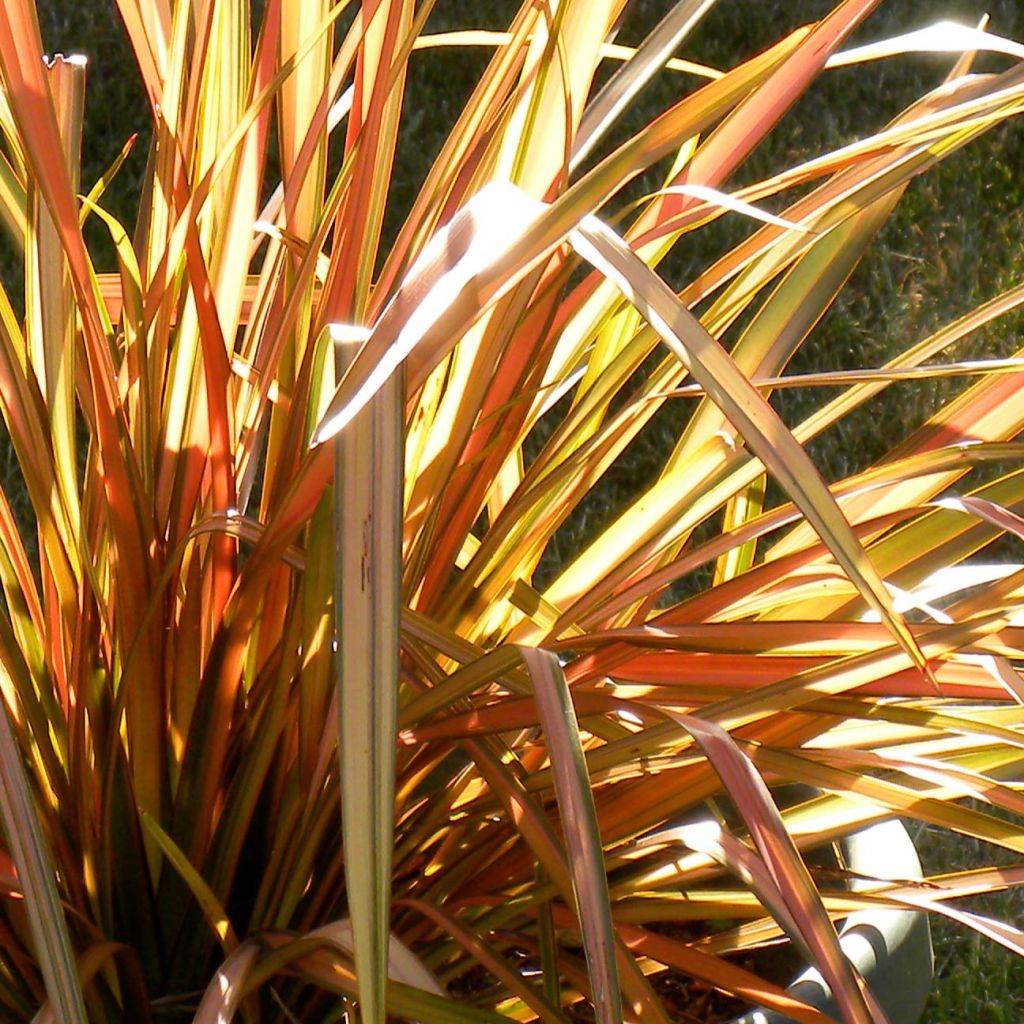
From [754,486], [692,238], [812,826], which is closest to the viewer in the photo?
[812,826]

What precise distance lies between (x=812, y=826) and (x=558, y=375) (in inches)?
9.4

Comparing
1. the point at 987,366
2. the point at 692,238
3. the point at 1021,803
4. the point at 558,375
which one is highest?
the point at 692,238

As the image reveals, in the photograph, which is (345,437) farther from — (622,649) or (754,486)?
(754,486)

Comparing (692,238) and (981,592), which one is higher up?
(692,238)

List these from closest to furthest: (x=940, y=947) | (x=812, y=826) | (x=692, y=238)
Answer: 1. (x=812, y=826)
2. (x=940, y=947)
3. (x=692, y=238)

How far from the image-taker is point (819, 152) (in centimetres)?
169

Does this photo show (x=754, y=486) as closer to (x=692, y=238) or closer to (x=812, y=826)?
(x=812, y=826)

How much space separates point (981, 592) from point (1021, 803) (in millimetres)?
94

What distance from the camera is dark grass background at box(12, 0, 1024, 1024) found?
1550 mm

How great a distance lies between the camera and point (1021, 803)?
524 mm

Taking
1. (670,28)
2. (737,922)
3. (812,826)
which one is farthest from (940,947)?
(670,28)

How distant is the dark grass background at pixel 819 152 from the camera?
1550 millimetres

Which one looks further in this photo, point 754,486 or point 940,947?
point 940,947

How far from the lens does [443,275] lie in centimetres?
38
